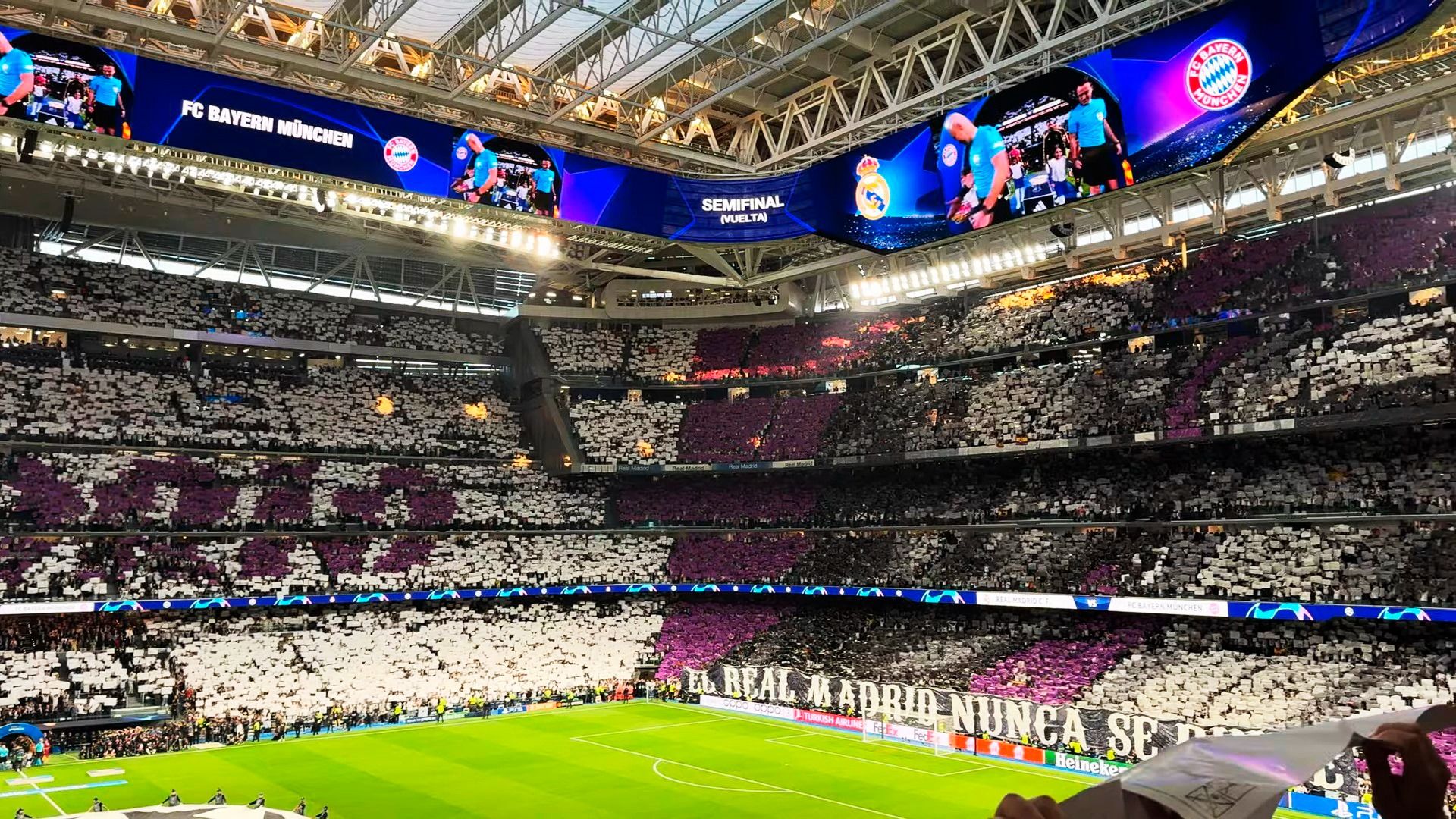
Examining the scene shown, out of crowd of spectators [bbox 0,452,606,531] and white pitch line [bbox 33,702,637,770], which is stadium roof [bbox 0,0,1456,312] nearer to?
crowd of spectators [bbox 0,452,606,531]

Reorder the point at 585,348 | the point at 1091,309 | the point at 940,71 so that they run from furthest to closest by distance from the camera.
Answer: the point at 585,348
the point at 1091,309
the point at 940,71

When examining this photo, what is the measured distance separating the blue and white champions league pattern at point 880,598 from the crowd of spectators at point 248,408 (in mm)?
9100

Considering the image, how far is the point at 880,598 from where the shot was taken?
50469 mm

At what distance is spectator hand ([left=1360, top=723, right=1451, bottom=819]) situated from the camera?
12.5 ft

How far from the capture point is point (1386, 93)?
31.6 m

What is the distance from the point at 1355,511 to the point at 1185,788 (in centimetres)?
3717

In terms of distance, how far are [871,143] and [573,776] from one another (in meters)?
23.2

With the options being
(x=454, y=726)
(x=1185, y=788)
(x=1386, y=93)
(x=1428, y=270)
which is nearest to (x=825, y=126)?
(x=1386, y=93)

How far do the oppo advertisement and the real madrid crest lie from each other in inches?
2.3

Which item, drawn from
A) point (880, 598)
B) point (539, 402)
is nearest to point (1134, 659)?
point (880, 598)

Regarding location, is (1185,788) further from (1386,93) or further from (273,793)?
(1386,93)

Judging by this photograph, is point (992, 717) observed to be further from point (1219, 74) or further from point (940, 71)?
point (940, 71)

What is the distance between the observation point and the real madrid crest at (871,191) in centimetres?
3634

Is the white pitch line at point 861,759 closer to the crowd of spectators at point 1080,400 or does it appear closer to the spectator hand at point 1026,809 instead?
the crowd of spectators at point 1080,400
